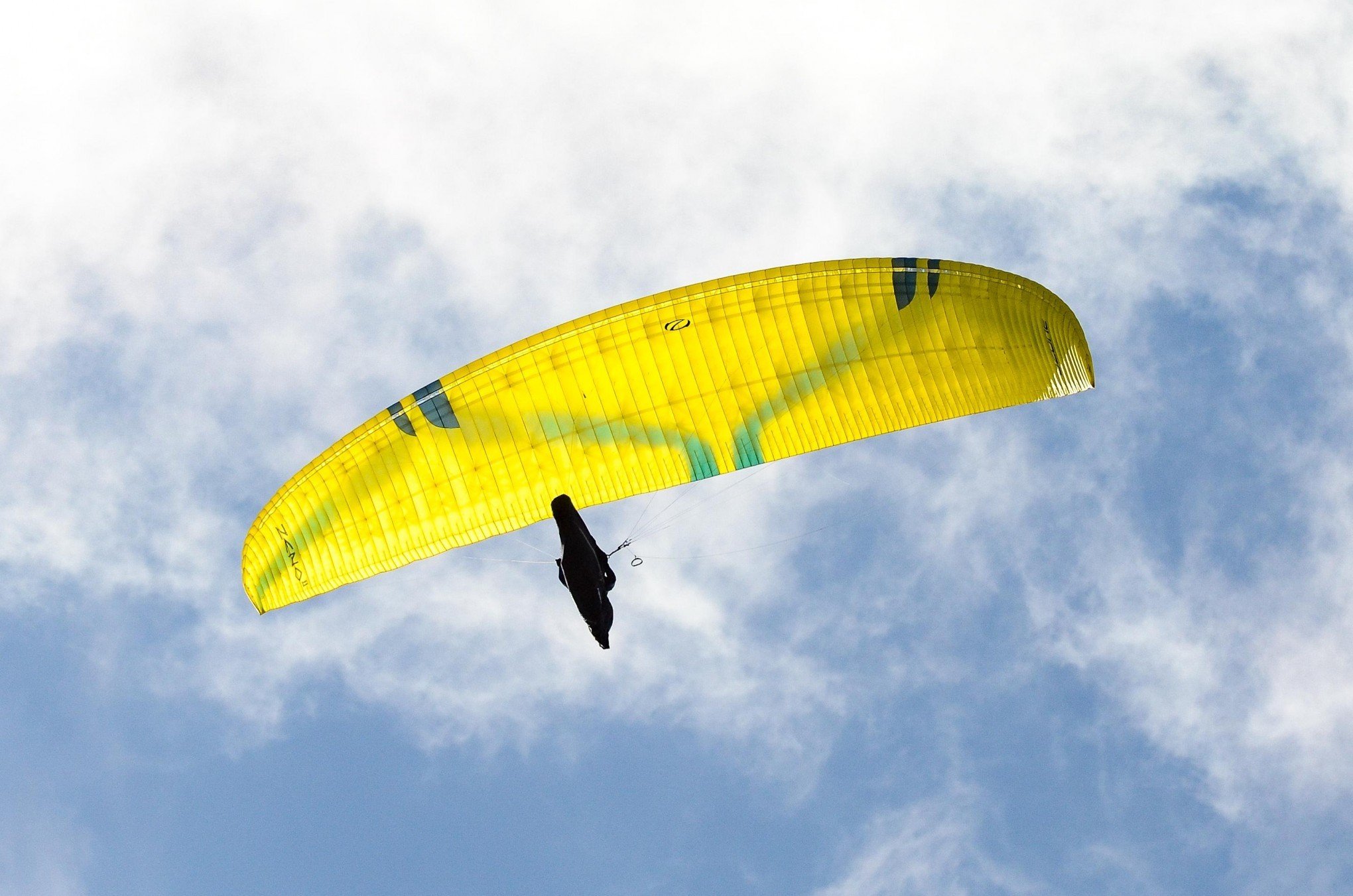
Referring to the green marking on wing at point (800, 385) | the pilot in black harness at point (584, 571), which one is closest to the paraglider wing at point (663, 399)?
the green marking on wing at point (800, 385)

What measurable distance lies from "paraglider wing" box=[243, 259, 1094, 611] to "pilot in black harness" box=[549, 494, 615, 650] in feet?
2.37

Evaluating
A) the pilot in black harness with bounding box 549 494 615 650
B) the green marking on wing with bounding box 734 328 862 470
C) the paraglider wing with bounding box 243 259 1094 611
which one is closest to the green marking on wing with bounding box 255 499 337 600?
the paraglider wing with bounding box 243 259 1094 611

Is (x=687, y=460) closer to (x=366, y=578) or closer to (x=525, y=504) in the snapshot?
(x=525, y=504)

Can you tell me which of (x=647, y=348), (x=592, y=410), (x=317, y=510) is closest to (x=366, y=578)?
(x=317, y=510)

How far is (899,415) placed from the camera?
21.3m

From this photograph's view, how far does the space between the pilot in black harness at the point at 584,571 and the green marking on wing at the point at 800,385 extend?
3.11m

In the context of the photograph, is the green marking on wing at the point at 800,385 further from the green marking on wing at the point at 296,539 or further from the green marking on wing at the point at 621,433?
the green marking on wing at the point at 296,539

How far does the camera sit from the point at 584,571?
2141 cm

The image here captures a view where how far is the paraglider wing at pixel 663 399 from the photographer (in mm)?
20312

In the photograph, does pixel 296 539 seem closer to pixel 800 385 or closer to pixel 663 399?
pixel 663 399

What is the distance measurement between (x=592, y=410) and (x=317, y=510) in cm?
511

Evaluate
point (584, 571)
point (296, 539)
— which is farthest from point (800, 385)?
point (296, 539)

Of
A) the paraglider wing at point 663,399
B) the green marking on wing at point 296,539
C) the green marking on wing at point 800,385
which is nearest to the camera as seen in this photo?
the paraglider wing at point 663,399

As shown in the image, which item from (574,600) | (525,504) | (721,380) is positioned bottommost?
(574,600)
